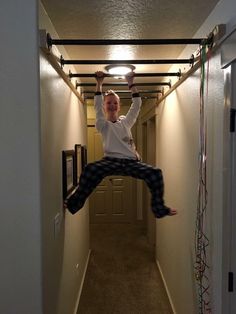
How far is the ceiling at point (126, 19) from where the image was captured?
5.32 feet

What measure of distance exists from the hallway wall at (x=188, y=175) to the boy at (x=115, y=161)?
27cm

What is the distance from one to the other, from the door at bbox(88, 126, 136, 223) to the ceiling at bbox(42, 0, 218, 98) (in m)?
3.62

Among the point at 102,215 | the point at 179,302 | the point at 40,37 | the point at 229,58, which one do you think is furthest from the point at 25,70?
the point at 102,215

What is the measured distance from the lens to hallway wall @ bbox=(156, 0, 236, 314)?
1.60 metres

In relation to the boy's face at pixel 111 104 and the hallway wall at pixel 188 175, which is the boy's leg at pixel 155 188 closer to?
the hallway wall at pixel 188 175

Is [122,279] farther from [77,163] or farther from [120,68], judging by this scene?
[120,68]

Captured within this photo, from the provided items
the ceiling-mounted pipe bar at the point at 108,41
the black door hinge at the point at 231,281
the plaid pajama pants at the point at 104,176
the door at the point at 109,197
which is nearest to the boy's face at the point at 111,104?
the plaid pajama pants at the point at 104,176

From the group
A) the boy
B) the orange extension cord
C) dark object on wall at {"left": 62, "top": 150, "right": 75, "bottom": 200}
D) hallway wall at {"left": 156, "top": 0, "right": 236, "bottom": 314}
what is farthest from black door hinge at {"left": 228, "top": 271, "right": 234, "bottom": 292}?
dark object on wall at {"left": 62, "top": 150, "right": 75, "bottom": 200}

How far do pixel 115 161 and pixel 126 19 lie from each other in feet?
3.15

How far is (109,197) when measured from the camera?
6.01 metres

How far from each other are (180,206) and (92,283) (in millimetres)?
1744

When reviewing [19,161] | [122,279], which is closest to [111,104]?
[19,161]

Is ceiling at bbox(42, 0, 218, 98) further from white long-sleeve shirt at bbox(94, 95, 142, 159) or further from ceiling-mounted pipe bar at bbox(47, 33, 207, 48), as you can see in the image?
white long-sleeve shirt at bbox(94, 95, 142, 159)

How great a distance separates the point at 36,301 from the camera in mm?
1529
